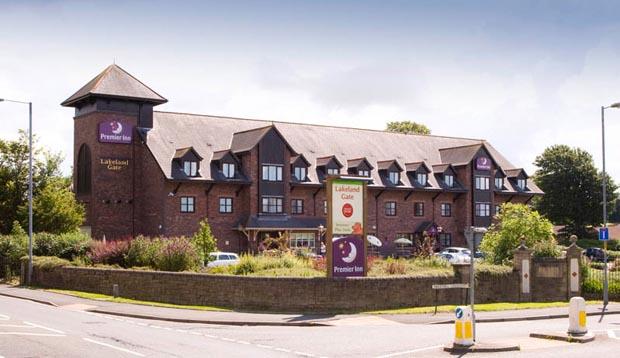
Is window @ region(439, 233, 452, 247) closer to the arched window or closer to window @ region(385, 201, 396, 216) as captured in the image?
window @ region(385, 201, 396, 216)

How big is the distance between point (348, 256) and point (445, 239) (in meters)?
41.3

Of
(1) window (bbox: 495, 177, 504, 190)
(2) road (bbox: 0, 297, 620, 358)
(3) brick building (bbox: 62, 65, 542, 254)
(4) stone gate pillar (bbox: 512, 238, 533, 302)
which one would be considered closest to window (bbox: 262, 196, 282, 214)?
(3) brick building (bbox: 62, 65, 542, 254)

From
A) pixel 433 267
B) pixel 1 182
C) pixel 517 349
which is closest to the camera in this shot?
pixel 517 349

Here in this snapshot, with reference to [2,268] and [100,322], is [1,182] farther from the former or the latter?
[100,322]

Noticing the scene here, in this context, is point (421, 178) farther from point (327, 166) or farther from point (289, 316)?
point (289, 316)

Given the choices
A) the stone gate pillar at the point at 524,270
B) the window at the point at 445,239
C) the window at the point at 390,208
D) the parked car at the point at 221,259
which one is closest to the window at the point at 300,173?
the window at the point at 390,208

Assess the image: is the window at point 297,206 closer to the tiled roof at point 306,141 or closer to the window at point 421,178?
the tiled roof at point 306,141

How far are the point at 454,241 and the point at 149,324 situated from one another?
4808 cm

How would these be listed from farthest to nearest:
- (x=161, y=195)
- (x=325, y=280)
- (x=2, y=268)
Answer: (x=161, y=195) < (x=2, y=268) < (x=325, y=280)

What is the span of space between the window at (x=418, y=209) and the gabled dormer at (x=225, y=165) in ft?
55.1

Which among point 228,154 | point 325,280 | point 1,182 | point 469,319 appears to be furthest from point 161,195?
point 469,319

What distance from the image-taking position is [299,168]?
6072 cm

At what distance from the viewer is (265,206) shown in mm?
58469

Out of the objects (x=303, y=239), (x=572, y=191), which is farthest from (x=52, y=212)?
(x=572, y=191)
